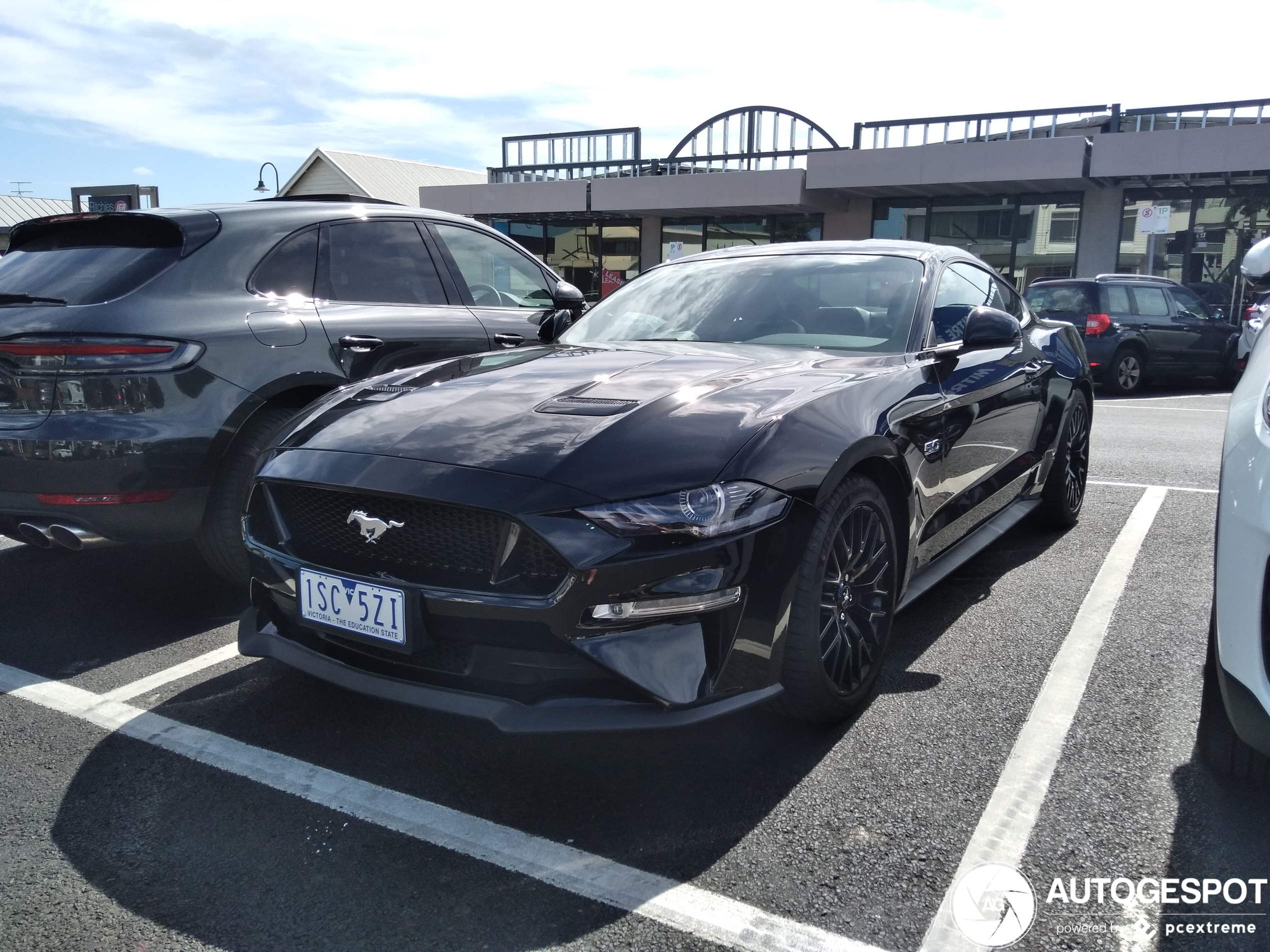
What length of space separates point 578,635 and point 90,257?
9.64 feet

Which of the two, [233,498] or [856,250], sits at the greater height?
[856,250]

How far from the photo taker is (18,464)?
141 inches

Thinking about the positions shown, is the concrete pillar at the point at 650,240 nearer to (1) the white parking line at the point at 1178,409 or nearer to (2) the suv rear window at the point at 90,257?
(1) the white parking line at the point at 1178,409

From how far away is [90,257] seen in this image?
401cm

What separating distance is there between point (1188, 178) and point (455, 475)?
62.8 ft

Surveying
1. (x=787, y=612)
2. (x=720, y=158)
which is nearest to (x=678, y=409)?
(x=787, y=612)

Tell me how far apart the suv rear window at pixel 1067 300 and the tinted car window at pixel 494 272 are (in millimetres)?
9120

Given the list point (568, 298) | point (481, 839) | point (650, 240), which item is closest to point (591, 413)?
point (481, 839)

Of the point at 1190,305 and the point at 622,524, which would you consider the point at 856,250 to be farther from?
the point at 1190,305

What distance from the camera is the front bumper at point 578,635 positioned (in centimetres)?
231

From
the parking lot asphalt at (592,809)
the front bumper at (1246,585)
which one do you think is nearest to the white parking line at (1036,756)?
the parking lot asphalt at (592,809)

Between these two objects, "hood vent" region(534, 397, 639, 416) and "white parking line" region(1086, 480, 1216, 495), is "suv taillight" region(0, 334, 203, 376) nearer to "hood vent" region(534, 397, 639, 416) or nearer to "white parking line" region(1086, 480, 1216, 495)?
"hood vent" region(534, 397, 639, 416)

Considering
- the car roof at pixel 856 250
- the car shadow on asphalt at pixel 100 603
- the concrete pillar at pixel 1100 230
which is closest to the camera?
the car shadow on asphalt at pixel 100 603

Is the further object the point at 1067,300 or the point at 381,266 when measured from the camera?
the point at 1067,300
